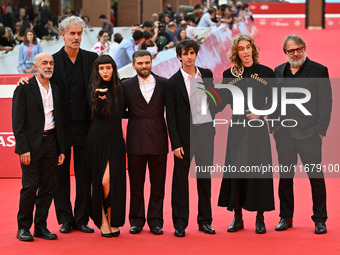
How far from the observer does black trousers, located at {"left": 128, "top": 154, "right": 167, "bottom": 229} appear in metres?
7.25

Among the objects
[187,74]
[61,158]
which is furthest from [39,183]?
[187,74]

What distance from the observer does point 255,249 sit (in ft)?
21.7

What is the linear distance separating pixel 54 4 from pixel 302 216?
1245 inches

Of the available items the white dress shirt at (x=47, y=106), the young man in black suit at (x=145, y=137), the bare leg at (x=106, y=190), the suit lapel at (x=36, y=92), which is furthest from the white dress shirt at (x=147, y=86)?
the suit lapel at (x=36, y=92)

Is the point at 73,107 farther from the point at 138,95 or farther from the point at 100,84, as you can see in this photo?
the point at 138,95

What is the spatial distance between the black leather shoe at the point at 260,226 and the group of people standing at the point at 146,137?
11mm

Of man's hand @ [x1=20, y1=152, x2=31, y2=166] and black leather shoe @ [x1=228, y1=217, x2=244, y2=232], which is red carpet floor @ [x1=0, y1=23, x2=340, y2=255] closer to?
black leather shoe @ [x1=228, y1=217, x2=244, y2=232]

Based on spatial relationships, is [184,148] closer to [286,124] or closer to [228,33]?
[286,124]

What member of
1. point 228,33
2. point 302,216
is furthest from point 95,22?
point 302,216

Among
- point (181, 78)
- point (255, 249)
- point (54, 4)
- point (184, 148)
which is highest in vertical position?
point (54, 4)

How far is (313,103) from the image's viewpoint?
23.4 feet

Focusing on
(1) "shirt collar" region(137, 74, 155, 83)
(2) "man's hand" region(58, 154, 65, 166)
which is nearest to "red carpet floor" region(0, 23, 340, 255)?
(2) "man's hand" region(58, 154, 65, 166)

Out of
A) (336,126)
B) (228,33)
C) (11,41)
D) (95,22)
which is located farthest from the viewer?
(95,22)

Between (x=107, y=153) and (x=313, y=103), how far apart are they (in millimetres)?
2052
